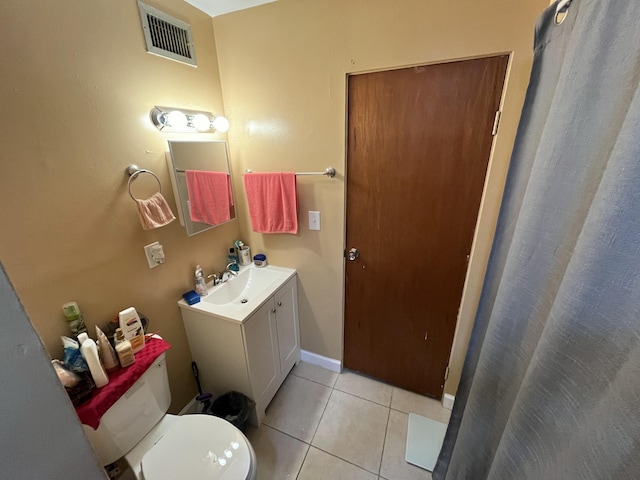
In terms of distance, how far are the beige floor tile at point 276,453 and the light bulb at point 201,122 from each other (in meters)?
1.84

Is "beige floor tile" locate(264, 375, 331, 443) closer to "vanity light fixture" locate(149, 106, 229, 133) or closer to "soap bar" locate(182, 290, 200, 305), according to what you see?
"soap bar" locate(182, 290, 200, 305)

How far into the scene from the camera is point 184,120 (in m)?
1.33

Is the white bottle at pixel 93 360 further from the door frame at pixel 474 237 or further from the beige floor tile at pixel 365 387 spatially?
the beige floor tile at pixel 365 387

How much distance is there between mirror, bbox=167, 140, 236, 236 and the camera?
135 centimetres

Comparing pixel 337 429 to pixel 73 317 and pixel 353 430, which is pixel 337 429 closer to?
pixel 353 430

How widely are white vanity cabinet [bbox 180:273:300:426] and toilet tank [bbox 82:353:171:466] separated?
11.4 inches

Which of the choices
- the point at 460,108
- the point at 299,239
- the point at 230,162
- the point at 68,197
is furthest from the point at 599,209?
the point at 230,162

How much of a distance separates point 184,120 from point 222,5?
2.15 ft

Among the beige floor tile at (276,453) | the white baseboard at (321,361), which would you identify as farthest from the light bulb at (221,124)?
the beige floor tile at (276,453)

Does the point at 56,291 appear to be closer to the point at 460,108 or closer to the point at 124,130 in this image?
the point at 124,130

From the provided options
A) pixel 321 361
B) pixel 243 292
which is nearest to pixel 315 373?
pixel 321 361

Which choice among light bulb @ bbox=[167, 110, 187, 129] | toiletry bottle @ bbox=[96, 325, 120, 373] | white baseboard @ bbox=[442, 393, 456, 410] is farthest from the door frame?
toiletry bottle @ bbox=[96, 325, 120, 373]

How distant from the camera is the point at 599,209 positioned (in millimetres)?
462

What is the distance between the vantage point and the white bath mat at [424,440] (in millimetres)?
1438
